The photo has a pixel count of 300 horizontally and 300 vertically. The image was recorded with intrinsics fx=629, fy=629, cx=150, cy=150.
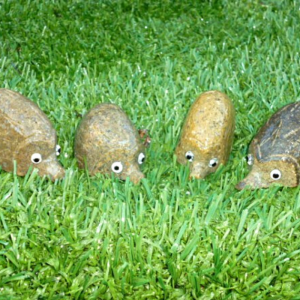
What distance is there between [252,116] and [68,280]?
4.96 feet

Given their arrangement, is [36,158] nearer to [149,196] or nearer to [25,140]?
[25,140]

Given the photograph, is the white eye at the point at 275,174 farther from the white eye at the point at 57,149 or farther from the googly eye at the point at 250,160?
the white eye at the point at 57,149

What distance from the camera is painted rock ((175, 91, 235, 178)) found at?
9.41 feet

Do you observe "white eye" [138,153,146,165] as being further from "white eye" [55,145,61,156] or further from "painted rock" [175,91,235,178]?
"white eye" [55,145,61,156]

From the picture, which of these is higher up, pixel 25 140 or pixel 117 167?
pixel 25 140

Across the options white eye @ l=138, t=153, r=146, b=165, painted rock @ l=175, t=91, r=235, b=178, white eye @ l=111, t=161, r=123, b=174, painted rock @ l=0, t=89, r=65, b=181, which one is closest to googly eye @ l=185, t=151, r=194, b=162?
painted rock @ l=175, t=91, r=235, b=178

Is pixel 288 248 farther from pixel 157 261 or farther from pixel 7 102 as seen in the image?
pixel 7 102

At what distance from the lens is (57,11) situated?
4.59 m

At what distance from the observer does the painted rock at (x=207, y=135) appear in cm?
287

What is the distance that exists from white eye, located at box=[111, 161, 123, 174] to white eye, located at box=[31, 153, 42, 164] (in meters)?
0.33

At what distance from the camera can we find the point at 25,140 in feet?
9.14

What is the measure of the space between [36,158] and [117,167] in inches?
14.3

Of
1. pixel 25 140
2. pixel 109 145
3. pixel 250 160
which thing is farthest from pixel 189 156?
pixel 25 140

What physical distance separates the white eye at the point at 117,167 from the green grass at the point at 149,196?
5 centimetres
